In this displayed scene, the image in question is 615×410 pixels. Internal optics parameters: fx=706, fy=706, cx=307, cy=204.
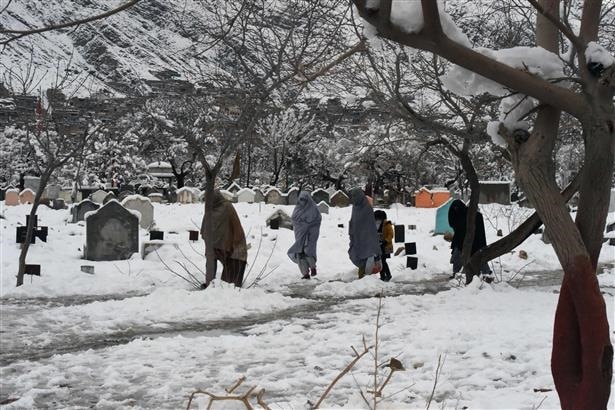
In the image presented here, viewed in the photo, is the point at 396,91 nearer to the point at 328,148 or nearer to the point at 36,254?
the point at 36,254

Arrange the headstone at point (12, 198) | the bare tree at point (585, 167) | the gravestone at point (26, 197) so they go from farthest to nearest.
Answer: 1. the gravestone at point (26, 197)
2. the headstone at point (12, 198)
3. the bare tree at point (585, 167)

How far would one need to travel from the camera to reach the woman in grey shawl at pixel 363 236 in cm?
1255

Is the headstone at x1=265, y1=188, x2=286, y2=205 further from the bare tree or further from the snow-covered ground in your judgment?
the bare tree

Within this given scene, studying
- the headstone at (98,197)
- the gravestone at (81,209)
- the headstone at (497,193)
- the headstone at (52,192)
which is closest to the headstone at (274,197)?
the headstone at (98,197)

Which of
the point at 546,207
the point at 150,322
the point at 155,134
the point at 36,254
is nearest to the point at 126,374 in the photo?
the point at 150,322

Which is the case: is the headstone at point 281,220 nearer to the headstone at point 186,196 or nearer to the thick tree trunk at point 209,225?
the thick tree trunk at point 209,225

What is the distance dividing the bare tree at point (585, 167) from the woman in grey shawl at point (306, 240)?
9.76m

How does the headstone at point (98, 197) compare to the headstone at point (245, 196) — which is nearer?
the headstone at point (98, 197)

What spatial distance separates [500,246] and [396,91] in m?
4.16

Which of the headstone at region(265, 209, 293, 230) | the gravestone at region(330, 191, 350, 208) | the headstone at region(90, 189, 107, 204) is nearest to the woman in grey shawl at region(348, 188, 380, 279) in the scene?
the headstone at region(265, 209, 293, 230)

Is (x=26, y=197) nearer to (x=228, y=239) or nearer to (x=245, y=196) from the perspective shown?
(x=245, y=196)

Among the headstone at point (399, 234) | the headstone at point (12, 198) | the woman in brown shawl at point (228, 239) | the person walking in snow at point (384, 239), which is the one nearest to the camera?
the woman in brown shawl at point (228, 239)

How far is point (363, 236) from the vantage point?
Result: 12633 mm

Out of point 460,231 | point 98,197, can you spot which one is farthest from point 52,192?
point 460,231
